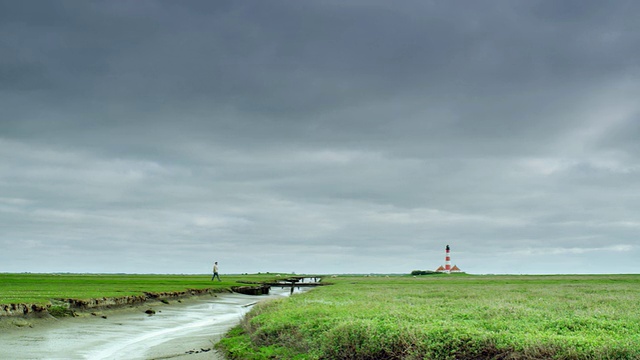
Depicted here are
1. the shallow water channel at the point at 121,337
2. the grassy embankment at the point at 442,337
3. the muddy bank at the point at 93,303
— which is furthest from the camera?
the muddy bank at the point at 93,303

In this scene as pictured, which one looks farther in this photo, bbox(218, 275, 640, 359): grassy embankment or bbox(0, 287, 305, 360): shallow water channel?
bbox(0, 287, 305, 360): shallow water channel

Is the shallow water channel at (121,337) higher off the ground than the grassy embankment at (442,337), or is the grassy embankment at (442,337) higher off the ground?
the grassy embankment at (442,337)

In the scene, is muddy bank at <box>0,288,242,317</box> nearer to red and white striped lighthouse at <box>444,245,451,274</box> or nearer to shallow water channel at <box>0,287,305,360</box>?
shallow water channel at <box>0,287,305,360</box>

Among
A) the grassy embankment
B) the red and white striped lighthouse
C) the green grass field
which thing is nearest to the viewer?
the grassy embankment

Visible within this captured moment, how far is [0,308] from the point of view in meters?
25.9

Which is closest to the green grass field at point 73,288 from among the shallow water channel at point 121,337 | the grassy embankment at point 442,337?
the shallow water channel at point 121,337

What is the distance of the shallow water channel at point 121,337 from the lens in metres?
19.0

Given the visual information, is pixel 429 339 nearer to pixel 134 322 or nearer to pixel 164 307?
pixel 134 322

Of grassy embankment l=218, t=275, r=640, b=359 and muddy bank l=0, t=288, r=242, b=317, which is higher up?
grassy embankment l=218, t=275, r=640, b=359

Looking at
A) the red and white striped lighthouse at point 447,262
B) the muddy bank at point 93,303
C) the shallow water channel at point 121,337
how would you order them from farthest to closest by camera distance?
the red and white striped lighthouse at point 447,262 < the muddy bank at point 93,303 < the shallow water channel at point 121,337

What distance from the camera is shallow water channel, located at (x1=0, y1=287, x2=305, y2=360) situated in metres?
19.0

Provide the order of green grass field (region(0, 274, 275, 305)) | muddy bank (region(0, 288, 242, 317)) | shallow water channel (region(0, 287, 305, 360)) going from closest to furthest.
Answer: shallow water channel (region(0, 287, 305, 360)) < muddy bank (region(0, 288, 242, 317)) < green grass field (region(0, 274, 275, 305))

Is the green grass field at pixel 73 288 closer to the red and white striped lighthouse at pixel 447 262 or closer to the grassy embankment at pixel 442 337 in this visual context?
the grassy embankment at pixel 442 337

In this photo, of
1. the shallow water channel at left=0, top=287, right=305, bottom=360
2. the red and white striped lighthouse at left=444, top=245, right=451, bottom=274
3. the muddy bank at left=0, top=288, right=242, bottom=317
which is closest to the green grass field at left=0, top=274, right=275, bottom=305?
the muddy bank at left=0, top=288, right=242, bottom=317
